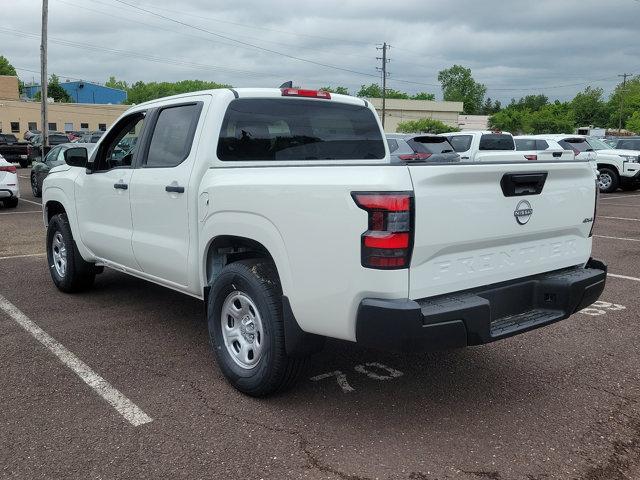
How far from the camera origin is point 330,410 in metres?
3.77

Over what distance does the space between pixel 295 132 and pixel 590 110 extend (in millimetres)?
130607

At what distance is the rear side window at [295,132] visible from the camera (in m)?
4.37

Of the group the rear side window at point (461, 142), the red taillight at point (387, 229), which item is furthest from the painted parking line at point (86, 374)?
the rear side window at point (461, 142)

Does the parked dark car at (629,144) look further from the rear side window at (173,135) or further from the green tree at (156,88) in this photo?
the green tree at (156,88)

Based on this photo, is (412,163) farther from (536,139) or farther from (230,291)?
(536,139)

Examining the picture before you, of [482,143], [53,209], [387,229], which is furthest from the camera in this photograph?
[482,143]

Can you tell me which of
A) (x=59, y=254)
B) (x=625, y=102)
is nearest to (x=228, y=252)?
(x=59, y=254)

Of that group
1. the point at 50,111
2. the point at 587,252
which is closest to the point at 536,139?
the point at 587,252

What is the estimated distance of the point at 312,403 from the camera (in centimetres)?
386

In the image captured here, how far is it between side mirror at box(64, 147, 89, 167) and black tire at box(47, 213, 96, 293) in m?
0.84

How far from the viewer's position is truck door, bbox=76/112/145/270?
5.07 metres

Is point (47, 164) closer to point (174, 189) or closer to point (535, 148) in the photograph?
point (174, 189)

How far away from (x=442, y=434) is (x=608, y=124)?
128421 millimetres

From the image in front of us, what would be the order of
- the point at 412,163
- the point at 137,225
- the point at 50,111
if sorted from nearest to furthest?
the point at 412,163
the point at 137,225
the point at 50,111
